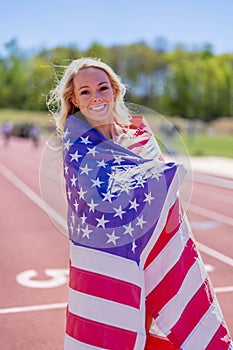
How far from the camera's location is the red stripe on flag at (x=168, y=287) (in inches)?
106

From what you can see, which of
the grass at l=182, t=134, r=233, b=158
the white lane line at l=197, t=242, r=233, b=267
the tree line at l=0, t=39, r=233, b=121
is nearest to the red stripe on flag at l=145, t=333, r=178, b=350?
the white lane line at l=197, t=242, r=233, b=267

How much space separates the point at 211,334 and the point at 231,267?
13.3 ft

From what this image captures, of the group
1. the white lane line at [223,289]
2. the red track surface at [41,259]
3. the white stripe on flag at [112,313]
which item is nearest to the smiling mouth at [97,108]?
the white stripe on flag at [112,313]

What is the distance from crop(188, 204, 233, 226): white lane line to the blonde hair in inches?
284

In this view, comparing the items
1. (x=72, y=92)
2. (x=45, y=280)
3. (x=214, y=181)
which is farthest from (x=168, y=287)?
(x=214, y=181)

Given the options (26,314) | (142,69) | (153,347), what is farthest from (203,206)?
(142,69)

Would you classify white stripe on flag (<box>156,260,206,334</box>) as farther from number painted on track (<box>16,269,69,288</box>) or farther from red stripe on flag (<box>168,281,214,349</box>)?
number painted on track (<box>16,269,69,288</box>)

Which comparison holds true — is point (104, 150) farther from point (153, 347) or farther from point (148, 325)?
point (153, 347)

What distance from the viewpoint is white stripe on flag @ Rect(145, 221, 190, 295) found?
2682 millimetres

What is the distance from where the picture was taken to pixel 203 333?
2779 mm

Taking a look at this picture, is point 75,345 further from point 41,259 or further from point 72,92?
point 41,259

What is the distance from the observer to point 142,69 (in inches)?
4144

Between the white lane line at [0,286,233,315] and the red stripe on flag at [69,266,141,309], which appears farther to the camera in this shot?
the white lane line at [0,286,233,315]

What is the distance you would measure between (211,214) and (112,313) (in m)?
8.60
